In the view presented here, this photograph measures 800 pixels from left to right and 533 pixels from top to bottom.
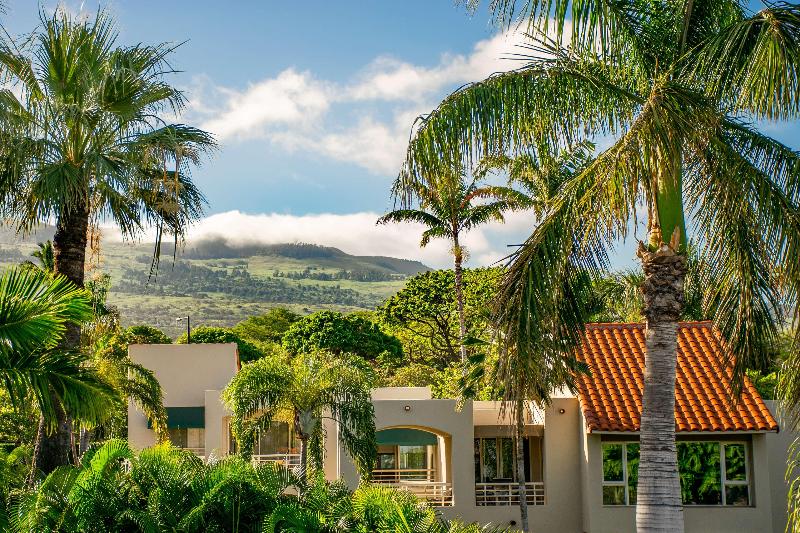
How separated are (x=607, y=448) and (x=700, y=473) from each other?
2350mm

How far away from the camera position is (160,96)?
17297 millimetres

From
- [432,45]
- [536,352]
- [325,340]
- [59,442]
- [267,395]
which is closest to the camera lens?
[536,352]

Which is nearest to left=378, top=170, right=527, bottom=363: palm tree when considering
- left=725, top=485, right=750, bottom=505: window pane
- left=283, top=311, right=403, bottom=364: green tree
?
left=725, top=485, right=750, bottom=505: window pane

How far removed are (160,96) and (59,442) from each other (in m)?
6.15

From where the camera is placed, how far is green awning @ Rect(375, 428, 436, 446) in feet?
86.3

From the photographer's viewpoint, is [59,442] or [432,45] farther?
[432,45]

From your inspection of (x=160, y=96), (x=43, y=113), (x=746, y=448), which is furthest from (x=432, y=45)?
(x=746, y=448)

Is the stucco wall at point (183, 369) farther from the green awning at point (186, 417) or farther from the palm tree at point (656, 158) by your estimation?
the palm tree at point (656, 158)

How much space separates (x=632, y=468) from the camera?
2444 cm

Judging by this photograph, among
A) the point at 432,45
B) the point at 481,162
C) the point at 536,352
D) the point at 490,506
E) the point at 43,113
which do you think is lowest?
the point at 490,506

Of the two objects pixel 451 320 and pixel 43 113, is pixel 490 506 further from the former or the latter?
pixel 451 320

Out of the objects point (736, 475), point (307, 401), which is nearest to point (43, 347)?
point (307, 401)

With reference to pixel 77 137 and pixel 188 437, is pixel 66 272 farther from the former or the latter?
pixel 188 437

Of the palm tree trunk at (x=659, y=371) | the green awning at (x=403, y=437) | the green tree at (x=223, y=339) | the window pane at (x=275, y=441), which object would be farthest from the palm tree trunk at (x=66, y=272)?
the green tree at (x=223, y=339)
